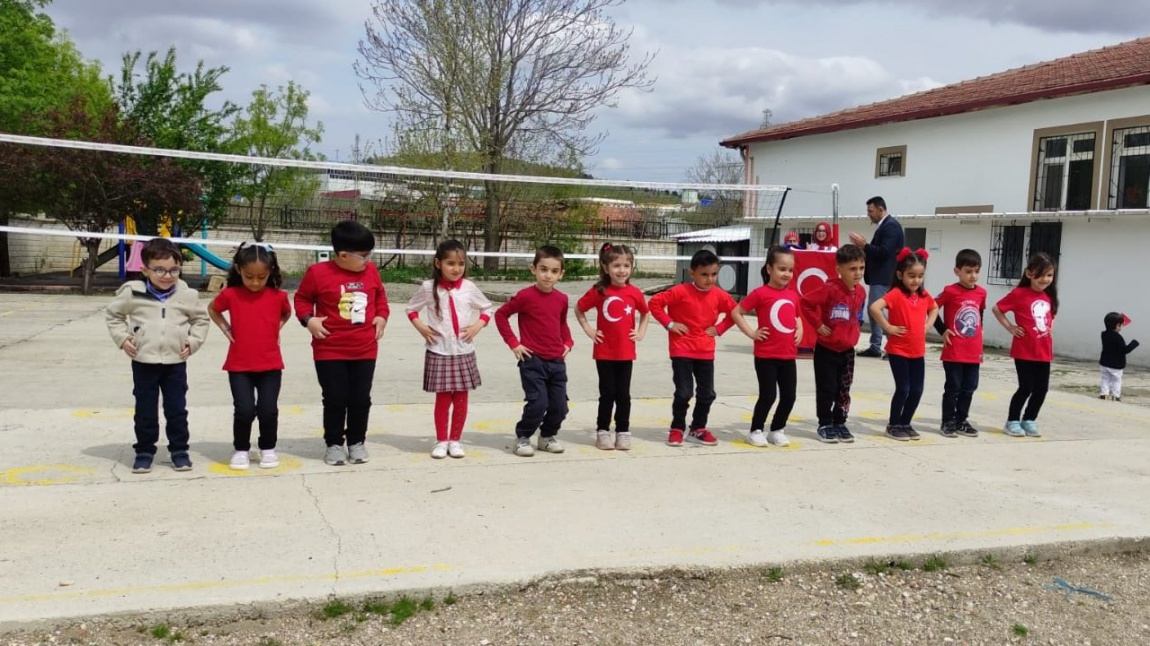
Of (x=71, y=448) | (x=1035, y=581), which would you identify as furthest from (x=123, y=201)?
(x=1035, y=581)

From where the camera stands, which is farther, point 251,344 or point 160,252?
point 251,344

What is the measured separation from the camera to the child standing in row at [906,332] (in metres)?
6.83

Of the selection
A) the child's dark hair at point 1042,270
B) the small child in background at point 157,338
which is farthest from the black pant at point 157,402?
the child's dark hair at point 1042,270

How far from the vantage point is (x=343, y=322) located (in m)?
5.50

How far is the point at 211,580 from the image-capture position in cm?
371

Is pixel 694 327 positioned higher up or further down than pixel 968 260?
further down

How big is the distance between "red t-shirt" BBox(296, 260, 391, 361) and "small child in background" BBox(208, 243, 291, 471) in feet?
0.71

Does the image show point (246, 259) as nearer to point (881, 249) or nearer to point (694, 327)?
point (694, 327)

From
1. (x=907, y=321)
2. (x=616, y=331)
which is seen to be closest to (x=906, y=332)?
(x=907, y=321)

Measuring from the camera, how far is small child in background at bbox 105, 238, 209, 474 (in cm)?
519

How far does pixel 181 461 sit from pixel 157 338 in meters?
0.76

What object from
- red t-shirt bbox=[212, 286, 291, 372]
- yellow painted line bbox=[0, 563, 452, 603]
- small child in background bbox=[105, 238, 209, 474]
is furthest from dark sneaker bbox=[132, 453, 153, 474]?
yellow painted line bbox=[0, 563, 452, 603]

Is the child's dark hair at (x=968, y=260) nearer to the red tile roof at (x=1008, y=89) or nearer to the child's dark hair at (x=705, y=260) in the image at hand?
the child's dark hair at (x=705, y=260)

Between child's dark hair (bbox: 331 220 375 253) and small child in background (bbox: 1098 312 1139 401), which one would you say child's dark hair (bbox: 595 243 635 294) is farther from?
small child in background (bbox: 1098 312 1139 401)
